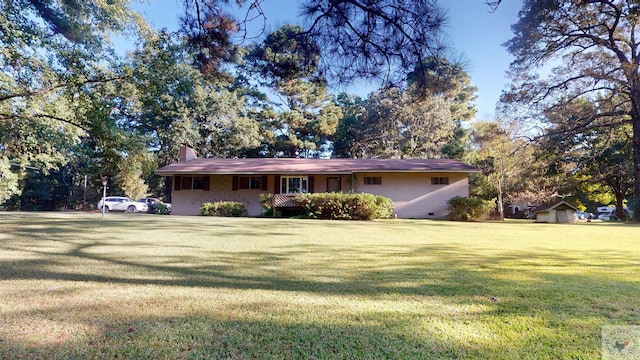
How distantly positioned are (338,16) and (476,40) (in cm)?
215

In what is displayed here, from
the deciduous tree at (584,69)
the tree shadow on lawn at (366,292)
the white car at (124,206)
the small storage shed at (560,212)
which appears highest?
the deciduous tree at (584,69)

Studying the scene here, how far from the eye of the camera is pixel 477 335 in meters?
2.52

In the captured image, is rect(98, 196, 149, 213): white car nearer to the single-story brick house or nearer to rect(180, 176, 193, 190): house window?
the single-story brick house

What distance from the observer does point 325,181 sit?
19.4m

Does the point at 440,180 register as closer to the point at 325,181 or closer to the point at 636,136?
the point at 325,181

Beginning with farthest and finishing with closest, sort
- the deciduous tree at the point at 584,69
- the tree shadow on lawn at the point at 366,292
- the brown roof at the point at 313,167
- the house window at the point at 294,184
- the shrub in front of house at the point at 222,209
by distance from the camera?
the house window at the point at 294,184 → the brown roof at the point at 313,167 → the shrub in front of house at the point at 222,209 → the deciduous tree at the point at 584,69 → the tree shadow on lawn at the point at 366,292

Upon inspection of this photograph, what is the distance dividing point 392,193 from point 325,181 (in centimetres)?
403

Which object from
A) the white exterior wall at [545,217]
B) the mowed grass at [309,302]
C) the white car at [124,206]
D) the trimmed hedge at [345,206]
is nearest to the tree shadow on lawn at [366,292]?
the mowed grass at [309,302]

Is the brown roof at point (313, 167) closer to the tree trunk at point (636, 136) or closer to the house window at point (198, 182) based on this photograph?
the house window at point (198, 182)

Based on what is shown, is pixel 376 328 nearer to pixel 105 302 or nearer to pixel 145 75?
pixel 105 302

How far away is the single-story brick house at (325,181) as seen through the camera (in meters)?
18.5

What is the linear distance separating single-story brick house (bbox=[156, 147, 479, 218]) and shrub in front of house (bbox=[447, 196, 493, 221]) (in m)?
1.75

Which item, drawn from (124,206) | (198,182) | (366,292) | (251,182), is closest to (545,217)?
(251,182)

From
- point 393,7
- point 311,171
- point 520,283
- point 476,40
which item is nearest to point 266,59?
point 393,7
